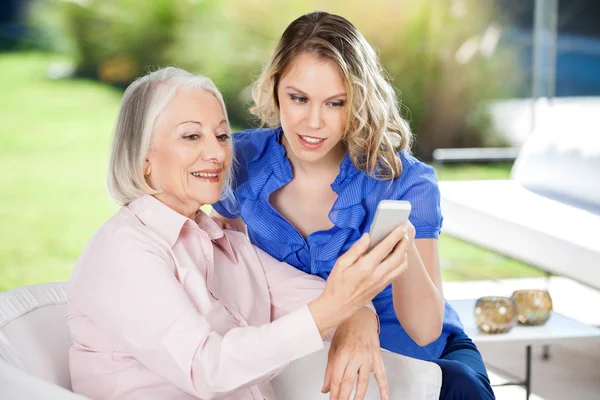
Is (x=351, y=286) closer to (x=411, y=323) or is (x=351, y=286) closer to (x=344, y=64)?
(x=411, y=323)

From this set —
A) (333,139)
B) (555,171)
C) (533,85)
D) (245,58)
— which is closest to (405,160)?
(333,139)

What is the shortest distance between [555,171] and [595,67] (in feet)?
7.95

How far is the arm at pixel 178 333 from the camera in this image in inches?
55.2

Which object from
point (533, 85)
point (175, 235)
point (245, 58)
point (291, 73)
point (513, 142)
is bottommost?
point (513, 142)

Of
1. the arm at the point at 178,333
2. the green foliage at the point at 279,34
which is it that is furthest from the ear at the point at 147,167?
the green foliage at the point at 279,34

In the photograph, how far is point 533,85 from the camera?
6.80m

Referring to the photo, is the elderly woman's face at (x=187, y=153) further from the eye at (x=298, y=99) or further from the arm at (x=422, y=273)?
the arm at (x=422, y=273)

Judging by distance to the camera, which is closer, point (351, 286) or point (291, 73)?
point (351, 286)

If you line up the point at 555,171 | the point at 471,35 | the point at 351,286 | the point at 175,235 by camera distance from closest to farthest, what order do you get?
1. the point at 351,286
2. the point at 175,235
3. the point at 555,171
4. the point at 471,35

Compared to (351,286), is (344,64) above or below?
above

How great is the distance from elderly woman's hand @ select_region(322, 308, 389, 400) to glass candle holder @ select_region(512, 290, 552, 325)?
1227 mm

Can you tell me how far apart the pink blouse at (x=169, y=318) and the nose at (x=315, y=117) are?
0.32m

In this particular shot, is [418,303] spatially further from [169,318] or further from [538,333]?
[538,333]

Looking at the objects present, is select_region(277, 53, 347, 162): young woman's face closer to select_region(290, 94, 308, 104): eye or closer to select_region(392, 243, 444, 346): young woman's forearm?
select_region(290, 94, 308, 104): eye
